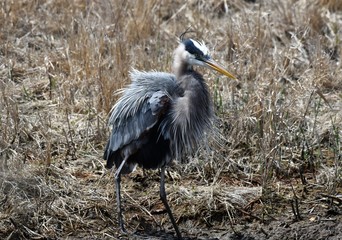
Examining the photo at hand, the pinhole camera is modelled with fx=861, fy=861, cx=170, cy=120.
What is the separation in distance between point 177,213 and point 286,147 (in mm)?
1141

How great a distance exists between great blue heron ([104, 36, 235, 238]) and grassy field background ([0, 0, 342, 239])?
16.5 inches

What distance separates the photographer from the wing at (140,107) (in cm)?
589

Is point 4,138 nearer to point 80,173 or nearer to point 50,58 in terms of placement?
point 80,173

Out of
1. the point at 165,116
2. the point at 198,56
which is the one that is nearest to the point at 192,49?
the point at 198,56

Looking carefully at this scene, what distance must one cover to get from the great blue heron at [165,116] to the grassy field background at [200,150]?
0.42m

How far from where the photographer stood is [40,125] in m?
7.03

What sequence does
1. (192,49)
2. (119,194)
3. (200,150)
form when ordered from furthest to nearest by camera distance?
1. (200,150)
2. (119,194)
3. (192,49)

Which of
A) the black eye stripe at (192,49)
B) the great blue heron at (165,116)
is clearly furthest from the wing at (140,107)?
the black eye stripe at (192,49)

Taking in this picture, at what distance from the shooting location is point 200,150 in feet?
22.2

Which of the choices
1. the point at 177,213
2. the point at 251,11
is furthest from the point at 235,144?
the point at 251,11

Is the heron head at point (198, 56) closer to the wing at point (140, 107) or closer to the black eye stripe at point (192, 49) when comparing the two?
the black eye stripe at point (192, 49)

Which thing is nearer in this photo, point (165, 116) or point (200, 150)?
point (165, 116)

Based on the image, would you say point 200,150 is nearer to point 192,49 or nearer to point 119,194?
point 119,194

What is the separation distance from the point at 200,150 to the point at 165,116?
0.91 metres
